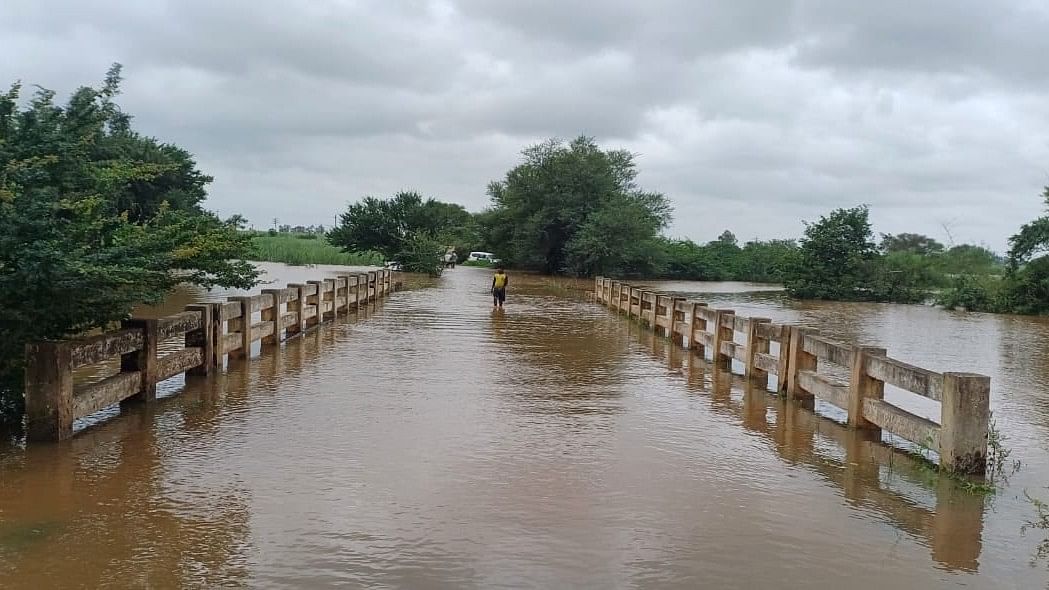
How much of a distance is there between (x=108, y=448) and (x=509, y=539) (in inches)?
155

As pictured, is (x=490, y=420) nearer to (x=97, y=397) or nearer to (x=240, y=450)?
(x=240, y=450)

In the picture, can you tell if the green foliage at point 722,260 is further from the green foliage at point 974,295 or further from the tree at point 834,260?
the green foliage at point 974,295

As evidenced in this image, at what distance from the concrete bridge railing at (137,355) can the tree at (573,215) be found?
35749 mm

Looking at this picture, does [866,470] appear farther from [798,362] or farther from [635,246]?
[635,246]

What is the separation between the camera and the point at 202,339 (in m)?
11.0

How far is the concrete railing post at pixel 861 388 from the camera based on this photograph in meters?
8.81

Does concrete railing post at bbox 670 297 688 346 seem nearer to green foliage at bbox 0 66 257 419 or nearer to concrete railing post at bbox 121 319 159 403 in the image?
green foliage at bbox 0 66 257 419

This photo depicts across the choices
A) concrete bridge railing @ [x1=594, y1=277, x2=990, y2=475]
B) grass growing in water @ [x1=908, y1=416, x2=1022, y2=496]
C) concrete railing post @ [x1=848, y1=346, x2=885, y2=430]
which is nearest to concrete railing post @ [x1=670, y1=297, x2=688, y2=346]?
concrete bridge railing @ [x1=594, y1=277, x2=990, y2=475]

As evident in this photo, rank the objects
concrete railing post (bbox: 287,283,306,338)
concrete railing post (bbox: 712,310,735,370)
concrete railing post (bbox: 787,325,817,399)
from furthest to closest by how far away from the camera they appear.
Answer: concrete railing post (bbox: 287,283,306,338)
concrete railing post (bbox: 712,310,735,370)
concrete railing post (bbox: 787,325,817,399)

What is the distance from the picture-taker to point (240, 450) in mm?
7391

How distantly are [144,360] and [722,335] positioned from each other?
8616 mm

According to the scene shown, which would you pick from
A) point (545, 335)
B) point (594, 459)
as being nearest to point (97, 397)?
point (594, 459)

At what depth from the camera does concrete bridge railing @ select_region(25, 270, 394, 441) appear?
23.8 feet

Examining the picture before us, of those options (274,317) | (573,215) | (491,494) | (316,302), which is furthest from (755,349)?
(573,215)
